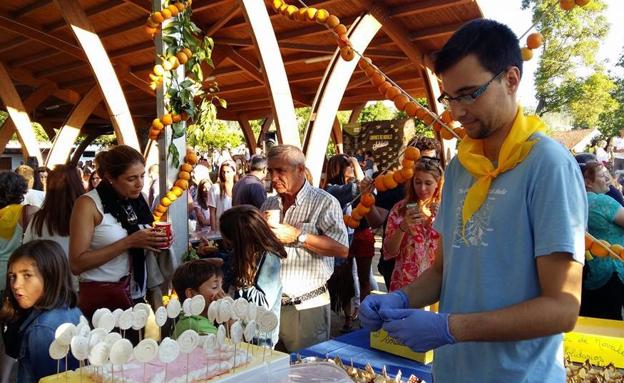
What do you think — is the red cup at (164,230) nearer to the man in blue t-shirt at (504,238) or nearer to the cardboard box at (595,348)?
the man in blue t-shirt at (504,238)

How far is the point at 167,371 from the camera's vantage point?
1.43 m

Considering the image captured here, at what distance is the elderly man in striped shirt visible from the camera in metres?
2.85

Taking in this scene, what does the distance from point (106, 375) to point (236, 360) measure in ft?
1.15

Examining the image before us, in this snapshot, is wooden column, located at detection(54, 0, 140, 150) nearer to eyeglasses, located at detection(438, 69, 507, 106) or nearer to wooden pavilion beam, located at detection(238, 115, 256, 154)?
eyeglasses, located at detection(438, 69, 507, 106)

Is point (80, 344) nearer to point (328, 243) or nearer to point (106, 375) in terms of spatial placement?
point (106, 375)

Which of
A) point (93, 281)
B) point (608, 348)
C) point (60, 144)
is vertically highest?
point (60, 144)

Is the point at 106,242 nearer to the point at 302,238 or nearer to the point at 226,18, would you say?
the point at 302,238

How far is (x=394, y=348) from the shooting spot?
236 centimetres

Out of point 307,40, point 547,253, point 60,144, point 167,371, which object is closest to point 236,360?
point 167,371

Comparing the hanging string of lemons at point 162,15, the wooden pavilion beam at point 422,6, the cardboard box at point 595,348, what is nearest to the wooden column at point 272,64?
the wooden pavilion beam at point 422,6

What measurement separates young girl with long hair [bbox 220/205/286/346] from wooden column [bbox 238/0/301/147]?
3897 millimetres

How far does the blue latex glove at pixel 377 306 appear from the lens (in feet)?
4.33

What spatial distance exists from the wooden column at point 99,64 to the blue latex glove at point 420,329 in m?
6.99

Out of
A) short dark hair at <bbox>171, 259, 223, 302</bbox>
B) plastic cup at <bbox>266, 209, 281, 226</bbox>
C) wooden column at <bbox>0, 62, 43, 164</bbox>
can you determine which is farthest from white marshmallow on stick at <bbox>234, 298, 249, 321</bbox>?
wooden column at <bbox>0, 62, 43, 164</bbox>
